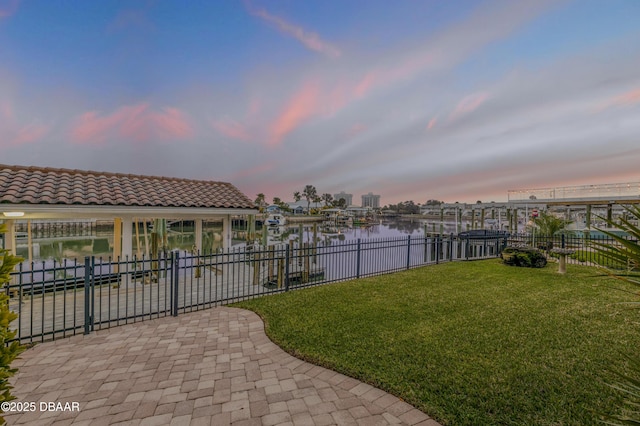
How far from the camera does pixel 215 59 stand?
11570 mm

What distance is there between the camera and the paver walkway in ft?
9.84

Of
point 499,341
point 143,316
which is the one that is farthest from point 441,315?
point 143,316

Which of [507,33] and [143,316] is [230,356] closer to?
[143,316]

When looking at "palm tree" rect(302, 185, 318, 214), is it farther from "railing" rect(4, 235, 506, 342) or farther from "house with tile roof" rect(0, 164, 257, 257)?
"house with tile roof" rect(0, 164, 257, 257)

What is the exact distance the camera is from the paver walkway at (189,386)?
3.00 metres

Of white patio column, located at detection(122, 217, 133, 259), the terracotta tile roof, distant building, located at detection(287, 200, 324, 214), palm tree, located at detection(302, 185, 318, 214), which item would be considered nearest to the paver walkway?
white patio column, located at detection(122, 217, 133, 259)

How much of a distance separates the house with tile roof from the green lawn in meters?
4.20

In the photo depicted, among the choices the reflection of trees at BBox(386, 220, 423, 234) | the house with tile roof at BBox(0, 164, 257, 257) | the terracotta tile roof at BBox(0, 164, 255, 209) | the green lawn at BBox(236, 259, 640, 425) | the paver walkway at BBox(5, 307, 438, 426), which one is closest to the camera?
the paver walkway at BBox(5, 307, 438, 426)

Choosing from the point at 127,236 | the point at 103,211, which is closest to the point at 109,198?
the point at 103,211

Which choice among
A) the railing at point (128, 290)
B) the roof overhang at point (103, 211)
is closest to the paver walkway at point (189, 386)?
the railing at point (128, 290)

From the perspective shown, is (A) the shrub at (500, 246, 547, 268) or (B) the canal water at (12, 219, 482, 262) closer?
(A) the shrub at (500, 246, 547, 268)

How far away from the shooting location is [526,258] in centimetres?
1195

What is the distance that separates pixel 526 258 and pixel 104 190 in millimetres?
16964

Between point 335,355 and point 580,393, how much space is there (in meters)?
3.21
